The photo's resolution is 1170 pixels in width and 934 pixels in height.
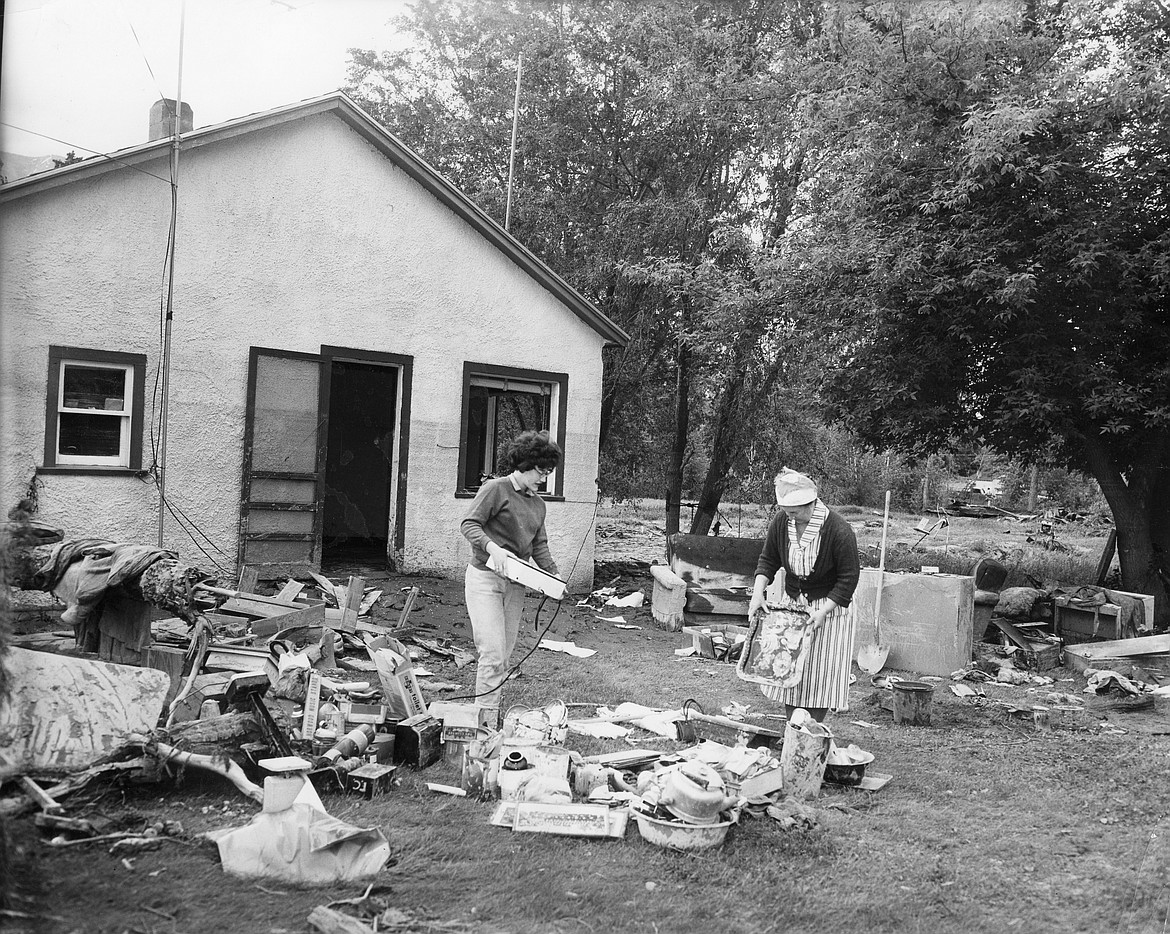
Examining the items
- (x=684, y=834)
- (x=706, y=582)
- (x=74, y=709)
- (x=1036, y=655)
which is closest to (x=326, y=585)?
(x=706, y=582)

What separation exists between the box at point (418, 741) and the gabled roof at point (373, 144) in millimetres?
6709

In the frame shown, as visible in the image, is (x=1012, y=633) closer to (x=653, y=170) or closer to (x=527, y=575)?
(x=527, y=575)

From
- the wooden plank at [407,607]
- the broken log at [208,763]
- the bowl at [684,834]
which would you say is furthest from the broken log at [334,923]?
the wooden plank at [407,607]

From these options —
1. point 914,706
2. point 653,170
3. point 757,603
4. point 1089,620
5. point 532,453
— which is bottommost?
point 914,706

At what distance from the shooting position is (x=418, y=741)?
5.60m

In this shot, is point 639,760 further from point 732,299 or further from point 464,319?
point 732,299

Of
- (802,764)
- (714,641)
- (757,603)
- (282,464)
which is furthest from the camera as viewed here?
(282,464)

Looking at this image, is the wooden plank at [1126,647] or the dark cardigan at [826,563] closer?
the dark cardigan at [826,563]

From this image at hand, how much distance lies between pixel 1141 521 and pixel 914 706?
8268 millimetres

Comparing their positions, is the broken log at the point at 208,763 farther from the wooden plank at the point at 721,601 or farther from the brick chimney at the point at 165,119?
the brick chimney at the point at 165,119

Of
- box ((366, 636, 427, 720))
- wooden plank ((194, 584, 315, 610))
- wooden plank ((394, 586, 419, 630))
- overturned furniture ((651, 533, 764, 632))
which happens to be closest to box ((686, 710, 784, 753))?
box ((366, 636, 427, 720))

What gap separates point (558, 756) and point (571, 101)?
53.9 ft

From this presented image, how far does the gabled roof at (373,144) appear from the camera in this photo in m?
9.88

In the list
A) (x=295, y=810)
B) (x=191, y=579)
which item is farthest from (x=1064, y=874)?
(x=191, y=579)
